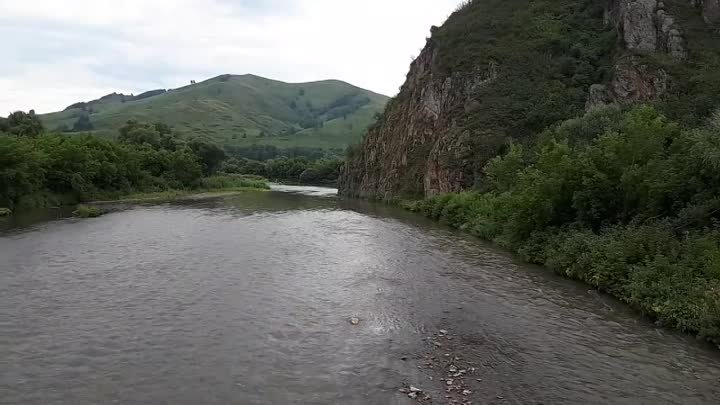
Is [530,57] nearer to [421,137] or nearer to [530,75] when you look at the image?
[530,75]

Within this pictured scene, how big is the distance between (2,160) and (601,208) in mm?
55611

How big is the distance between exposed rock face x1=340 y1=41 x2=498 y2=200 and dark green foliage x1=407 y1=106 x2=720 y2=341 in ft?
99.5

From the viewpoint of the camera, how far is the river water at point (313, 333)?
1223 centimetres

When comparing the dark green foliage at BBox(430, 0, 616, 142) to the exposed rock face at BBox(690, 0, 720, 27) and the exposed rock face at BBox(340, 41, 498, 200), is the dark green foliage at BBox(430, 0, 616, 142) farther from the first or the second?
the exposed rock face at BBox(690, 0, 720, 27)

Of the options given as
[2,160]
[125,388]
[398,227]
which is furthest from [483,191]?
[2,160]

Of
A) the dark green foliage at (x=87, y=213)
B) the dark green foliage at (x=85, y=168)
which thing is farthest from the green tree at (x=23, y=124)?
the dark green foliage at (x=87, y=213)

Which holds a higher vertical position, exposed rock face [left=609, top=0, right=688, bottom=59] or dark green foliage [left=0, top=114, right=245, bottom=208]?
exposed rock face [left=609, top=0, right=688, bottom=59]

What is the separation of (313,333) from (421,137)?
68.3 m

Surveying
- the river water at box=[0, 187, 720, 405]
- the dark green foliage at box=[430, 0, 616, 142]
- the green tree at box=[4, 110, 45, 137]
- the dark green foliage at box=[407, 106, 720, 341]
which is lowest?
the river water at box=[0, 187, 720, 405]

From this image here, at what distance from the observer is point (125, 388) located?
11.9 metres

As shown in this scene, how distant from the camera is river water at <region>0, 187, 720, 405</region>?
12234mm

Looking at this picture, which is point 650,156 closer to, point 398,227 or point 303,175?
point 398,227

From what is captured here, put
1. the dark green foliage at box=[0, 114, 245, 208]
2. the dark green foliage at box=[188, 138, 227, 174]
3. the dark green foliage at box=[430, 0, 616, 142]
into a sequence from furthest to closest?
the dark green foliage at box=[188, 138, 227, 174] → the dark green foliage at box=[430, 0, 616, 142] → the dark green foliage at box=[0, 114, 245, 208]

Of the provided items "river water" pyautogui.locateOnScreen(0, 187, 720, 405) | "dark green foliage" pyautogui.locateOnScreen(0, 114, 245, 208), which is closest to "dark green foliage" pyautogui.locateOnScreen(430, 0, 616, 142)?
"river water" pyautogui.locateOnScreen(0, 187, 720, 405)
